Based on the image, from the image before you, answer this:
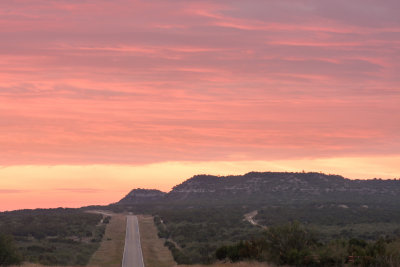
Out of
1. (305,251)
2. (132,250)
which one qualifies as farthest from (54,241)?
(305,251)

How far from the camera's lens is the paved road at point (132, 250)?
54.7 metres

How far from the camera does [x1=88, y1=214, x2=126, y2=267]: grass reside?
58000 millimetres

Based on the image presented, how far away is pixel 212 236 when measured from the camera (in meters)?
84.6

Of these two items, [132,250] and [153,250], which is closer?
[132,250]

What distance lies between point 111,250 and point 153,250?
4728 mm

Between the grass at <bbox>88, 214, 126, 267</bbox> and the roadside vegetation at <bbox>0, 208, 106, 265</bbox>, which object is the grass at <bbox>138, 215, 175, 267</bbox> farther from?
the roadside vegetation at <bbox>0, 208, 106, 265</bbox>

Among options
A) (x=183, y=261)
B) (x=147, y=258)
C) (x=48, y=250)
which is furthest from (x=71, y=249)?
(x=183, y=261)

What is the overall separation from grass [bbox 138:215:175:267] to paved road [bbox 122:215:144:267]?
76 centimetres

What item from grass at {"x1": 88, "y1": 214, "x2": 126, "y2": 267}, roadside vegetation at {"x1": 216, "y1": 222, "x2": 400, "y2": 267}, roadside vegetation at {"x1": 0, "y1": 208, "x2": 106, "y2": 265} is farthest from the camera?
grass at {"x1": 88, "y1": 214, "x2": 126, "y2": 267}

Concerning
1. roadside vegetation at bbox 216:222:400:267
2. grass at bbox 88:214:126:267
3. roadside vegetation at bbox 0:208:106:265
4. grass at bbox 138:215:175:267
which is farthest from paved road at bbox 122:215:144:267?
roadside vegetation at bbox 216:222:400:267

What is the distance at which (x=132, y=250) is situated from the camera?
6912 cm

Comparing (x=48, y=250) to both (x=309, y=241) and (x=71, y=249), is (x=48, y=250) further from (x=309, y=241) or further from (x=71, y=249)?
(x=309, y=241)

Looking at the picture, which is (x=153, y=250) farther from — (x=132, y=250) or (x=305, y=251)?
(x=305, y=251)

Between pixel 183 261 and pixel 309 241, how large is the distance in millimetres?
16973
